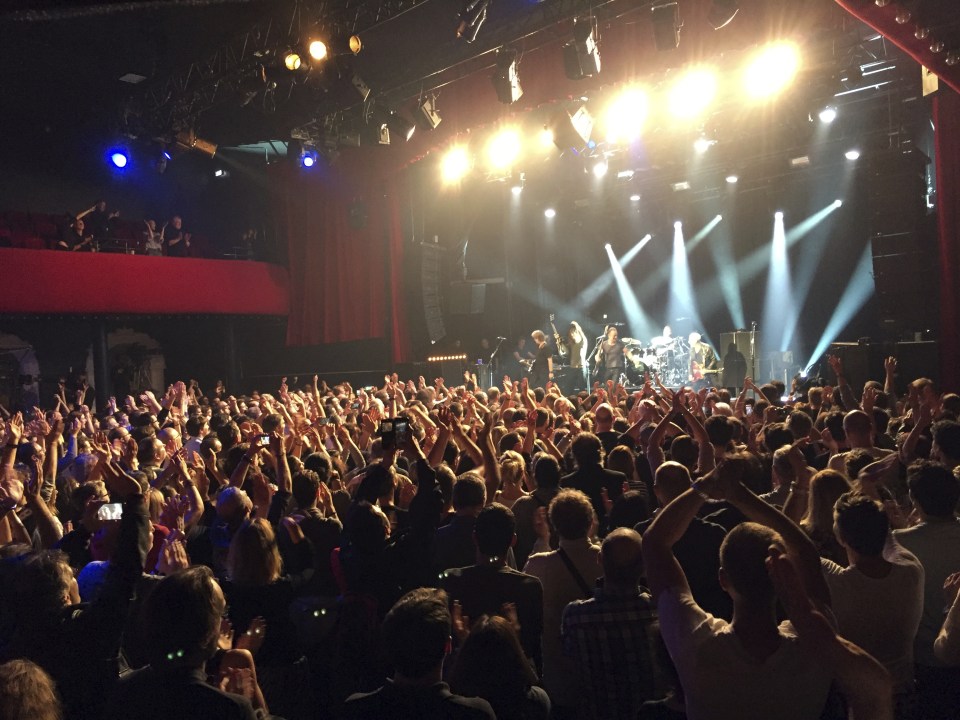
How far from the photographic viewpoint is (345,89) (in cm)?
1206

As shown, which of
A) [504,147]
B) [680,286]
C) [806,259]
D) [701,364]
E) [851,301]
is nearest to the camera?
[504,147]

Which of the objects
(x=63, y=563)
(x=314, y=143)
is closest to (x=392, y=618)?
(x=63, y=563)

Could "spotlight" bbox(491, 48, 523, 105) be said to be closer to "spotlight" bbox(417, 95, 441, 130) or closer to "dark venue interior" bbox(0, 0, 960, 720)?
"dark venue interior" bbox(0, 0, 960, 720)

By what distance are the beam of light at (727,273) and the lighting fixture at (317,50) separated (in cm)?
1327

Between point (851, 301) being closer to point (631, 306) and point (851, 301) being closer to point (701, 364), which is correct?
point (701, 364)

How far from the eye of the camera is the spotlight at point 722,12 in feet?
26.5

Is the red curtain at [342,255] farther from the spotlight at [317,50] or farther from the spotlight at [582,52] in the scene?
the spotlight at [582,52]

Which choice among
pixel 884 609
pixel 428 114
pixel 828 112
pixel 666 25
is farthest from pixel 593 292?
pixel 884 609

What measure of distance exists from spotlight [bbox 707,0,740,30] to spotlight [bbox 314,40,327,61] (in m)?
4.83

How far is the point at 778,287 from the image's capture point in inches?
754

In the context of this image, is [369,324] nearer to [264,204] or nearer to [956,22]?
[264,204]

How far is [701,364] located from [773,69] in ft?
25.5

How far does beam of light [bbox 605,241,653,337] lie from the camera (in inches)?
846

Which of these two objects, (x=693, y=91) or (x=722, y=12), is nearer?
(x=722, y=12)
